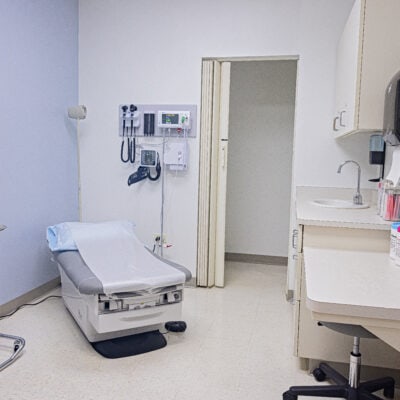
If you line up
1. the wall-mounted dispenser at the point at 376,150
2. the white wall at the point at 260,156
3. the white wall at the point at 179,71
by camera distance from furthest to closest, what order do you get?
1. the white wall at the point at 260,156
2. the white wall at the point at 179,71
3. the wall-mounted dispenser at the point at 376,150

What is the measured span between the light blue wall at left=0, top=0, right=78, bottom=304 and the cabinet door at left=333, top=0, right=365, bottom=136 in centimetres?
219

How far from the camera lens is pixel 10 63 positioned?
2.97 m

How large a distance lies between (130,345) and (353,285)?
5.36 feet

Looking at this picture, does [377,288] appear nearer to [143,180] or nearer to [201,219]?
[201,219]

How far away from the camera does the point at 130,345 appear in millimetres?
2572

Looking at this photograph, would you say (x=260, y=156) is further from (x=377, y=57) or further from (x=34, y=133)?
(x=377, y=57)

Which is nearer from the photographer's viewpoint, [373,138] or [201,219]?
[373,138]

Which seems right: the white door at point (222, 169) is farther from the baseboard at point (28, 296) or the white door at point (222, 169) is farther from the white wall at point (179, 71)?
the baseboard at point (28, 296)

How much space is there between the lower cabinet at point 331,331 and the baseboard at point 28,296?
2.00m

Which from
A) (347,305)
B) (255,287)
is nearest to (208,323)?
(255,287)

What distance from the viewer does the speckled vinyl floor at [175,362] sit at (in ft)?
7.04

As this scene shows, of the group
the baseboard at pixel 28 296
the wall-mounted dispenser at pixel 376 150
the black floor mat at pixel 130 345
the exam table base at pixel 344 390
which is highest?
the wall-mounted dispenser at pixel 376 150

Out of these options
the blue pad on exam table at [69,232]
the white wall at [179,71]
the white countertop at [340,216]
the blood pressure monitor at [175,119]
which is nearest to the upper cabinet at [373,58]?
the white countertop at [340,216]

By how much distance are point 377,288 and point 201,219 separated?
8.09 ft
